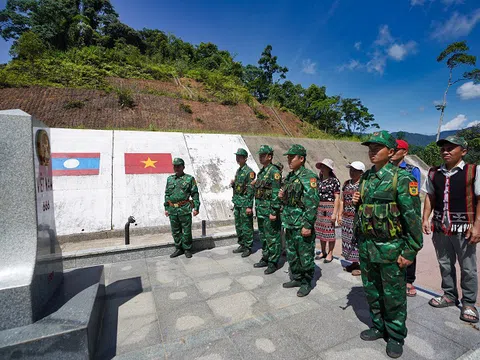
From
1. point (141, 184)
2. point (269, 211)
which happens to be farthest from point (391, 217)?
point (141, 184)

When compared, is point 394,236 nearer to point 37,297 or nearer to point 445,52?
point 37,297

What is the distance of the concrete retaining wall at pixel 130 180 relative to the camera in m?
6.23

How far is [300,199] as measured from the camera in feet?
11.1

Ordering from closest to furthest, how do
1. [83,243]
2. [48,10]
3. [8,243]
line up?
[8,243] < [83,243] < [48,10]

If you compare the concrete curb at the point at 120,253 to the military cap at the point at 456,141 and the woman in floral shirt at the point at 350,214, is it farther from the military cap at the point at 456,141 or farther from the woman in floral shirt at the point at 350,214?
the military cap at the point at 456,141

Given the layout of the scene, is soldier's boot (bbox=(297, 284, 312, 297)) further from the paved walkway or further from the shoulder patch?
the shoulder patch

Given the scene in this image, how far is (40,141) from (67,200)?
4.70 m

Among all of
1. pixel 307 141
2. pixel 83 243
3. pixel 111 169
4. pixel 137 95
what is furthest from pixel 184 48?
pixel 83 243

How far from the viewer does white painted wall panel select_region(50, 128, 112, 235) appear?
598 centimetres

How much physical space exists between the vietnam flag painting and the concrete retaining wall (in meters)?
0.14

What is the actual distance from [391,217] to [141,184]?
6.56 meters

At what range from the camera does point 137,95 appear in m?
17.0

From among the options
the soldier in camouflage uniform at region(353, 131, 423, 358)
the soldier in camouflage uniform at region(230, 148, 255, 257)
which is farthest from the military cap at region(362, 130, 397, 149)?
the soldier in camouflage uniform at region(230, 148, 255, 257)

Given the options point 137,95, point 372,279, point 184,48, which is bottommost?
point 372,279
